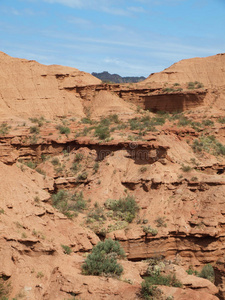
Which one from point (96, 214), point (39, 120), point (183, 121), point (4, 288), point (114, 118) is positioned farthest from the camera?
point (39, 120)

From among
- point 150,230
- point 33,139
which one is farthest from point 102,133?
point 150,230

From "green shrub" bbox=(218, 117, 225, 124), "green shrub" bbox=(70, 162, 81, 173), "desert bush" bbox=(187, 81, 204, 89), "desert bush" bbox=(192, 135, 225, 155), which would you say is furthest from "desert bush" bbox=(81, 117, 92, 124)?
"desert bush" bbox=(187, 81, 204, 89)

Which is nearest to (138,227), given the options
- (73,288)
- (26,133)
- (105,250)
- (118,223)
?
(118,223)

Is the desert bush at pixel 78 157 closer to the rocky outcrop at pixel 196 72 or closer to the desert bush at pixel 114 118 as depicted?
the desert bush at pixel 114 118

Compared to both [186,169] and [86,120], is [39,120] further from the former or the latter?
[186,169]

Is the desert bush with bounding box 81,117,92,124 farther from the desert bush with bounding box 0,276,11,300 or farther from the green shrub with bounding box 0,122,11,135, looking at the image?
the desert bush with bounding box 0,276,11,300

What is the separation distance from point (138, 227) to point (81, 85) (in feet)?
79.7

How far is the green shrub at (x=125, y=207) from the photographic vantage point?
18.0 meters

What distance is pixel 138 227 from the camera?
17109 mm

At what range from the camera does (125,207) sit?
1862 centimetres

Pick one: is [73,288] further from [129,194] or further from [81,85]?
[81,85]

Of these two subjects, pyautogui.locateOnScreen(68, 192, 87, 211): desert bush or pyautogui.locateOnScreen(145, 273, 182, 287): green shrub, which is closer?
pyautogui.locateOnScreen(145, 273, 182, 287): green shrub

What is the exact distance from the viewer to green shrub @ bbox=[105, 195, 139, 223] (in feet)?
59.1

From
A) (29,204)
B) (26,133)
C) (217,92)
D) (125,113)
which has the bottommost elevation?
(29,204)
